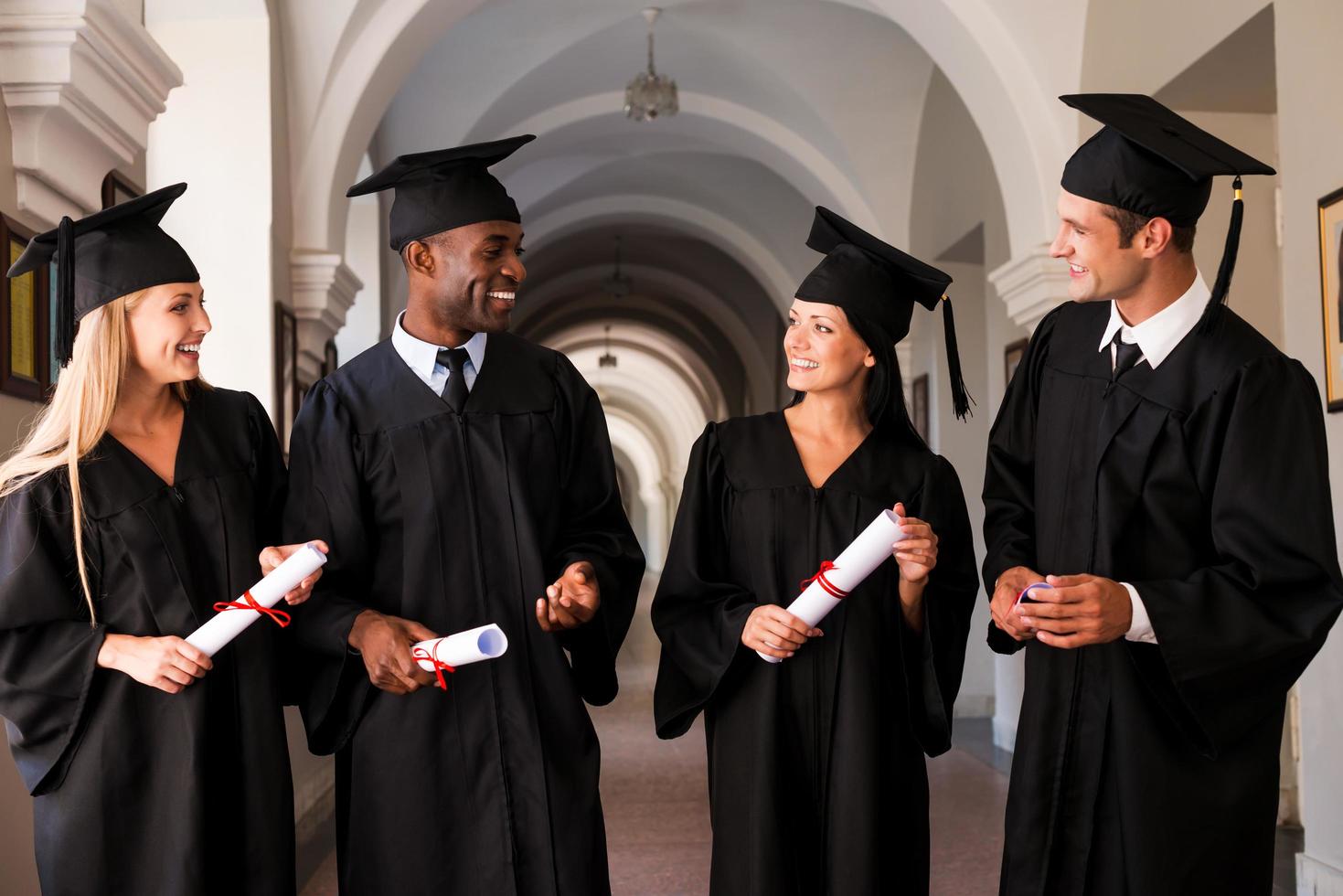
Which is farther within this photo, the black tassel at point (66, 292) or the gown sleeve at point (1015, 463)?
the gown sleeve at point (1015, 463)

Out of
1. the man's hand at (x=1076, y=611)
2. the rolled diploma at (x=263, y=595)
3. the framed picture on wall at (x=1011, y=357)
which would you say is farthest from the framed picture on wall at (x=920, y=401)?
the rolled diploma at (x=263, y=595)

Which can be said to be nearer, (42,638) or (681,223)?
(42,638)

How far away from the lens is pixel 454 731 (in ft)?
9.03

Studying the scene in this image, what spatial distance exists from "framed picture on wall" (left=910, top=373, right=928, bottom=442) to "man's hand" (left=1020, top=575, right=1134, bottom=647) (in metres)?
7.78

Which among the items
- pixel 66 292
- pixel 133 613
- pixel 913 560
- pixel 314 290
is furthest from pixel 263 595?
pixel 314 290

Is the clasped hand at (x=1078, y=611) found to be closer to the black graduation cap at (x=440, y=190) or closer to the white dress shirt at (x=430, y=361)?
the white dress shirt at (x=430, y=361)

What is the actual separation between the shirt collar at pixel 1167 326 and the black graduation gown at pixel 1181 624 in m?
0.03

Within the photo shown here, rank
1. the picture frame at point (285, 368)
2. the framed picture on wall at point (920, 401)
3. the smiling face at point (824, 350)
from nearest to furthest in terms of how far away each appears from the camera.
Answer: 1. the smiling face at point (824, 350)
2. the picture frame at point (285, 368)
3. the framed picture on wall at point (920, 401)

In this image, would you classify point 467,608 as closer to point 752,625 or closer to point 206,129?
point 752,625

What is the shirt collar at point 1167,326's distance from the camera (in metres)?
2.65

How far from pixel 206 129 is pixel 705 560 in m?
4.00

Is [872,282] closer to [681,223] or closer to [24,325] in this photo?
[24,325]

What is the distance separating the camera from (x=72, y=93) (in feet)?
11.7

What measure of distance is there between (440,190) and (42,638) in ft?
3.98
